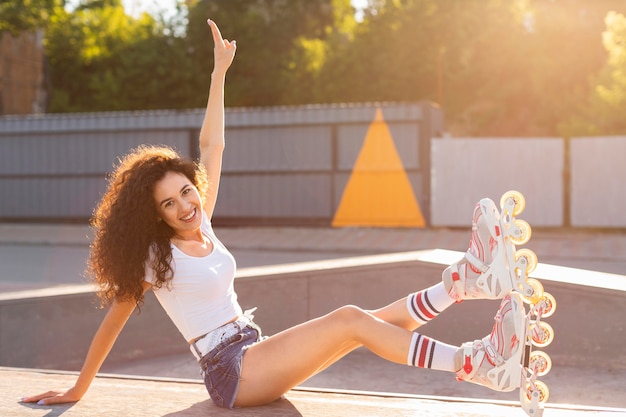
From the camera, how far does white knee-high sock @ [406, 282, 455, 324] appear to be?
404 centimetres

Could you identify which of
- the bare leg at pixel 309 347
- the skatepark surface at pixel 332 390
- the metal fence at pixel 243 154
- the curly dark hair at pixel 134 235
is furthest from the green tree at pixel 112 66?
the bare leg at pixel 309 347

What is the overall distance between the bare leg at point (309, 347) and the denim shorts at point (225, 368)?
1.3 inches

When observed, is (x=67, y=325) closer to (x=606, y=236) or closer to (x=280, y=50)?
(x=606, y=236)

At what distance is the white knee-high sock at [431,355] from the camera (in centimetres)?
374

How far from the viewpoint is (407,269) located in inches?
280

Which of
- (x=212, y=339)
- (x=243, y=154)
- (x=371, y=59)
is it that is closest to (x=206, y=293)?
(x=212, y=339)

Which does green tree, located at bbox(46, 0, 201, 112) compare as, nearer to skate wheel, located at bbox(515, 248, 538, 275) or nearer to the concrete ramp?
the concrete ramp

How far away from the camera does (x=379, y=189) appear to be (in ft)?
62.8

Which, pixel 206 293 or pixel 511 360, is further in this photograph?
pixel 206 293

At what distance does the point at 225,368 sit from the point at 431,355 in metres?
0.95

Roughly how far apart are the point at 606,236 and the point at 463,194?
3.04 meters

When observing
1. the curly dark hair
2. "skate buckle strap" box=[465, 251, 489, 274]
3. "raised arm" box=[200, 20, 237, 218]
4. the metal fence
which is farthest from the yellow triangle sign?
Result: the curly dark hair

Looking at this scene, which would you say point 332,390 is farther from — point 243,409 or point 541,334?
point 541,334

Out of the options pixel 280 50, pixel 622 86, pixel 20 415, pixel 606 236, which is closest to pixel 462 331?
pixel 20 415
